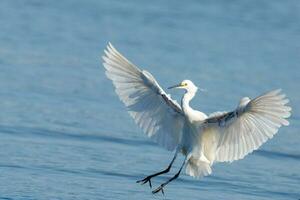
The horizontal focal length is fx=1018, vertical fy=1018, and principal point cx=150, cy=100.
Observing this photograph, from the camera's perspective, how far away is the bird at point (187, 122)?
942 cm

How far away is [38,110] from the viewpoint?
12820 millimetres

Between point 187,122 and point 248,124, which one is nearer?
point 248,124

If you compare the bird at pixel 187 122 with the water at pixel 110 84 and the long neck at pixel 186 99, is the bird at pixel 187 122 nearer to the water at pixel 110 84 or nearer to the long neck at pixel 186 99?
the long neck at pixel 186 99

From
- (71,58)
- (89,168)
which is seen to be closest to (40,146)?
(89,168)

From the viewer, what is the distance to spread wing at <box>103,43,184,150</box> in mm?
9992

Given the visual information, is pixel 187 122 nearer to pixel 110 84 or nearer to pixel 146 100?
pixel 146 100

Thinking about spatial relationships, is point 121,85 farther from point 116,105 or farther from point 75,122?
point 116,105

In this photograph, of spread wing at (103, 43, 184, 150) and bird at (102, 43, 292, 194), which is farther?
spread wing at (103, 43, 184, 150)

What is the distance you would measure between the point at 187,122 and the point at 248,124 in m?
0.77

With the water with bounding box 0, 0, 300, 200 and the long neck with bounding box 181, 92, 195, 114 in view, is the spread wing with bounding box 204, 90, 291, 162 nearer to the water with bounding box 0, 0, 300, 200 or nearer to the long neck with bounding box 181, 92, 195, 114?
the long neck with bounding box 181, 92, 195, 114

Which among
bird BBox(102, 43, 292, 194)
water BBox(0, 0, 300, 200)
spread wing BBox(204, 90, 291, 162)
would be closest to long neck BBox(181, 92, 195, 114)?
bird BBox(102, 43, 292, 194)

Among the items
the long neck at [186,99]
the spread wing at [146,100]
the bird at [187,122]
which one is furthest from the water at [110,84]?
the long neck at [186,99]

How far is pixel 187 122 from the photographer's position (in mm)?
9984

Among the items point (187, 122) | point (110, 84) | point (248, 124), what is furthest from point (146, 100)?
point (110, 84)
